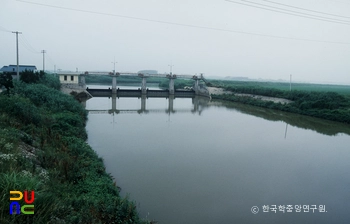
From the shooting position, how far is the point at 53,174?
15.2 feet

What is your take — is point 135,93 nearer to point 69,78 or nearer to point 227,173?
point 69,78

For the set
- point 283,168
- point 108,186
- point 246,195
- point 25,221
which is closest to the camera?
point 25,221

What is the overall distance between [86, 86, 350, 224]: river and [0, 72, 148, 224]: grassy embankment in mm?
831

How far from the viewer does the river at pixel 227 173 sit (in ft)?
16.4

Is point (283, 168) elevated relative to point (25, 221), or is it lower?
lower

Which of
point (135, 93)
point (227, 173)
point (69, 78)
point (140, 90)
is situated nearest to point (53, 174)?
point (227, 173)

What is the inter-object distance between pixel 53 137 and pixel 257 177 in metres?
5.37

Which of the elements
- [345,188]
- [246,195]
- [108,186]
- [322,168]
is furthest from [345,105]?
[108,186]

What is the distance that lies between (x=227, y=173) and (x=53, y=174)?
415 centimetres

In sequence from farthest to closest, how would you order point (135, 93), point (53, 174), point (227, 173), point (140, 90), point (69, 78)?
1. point (140, 90)
2. point (135, 93)
3. point (69, 78)
4. point (227, 173)
5. point (53, 174)

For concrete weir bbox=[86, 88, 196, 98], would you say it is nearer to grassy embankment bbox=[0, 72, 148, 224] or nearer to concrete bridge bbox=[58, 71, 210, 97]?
concrete bridge bbox=[58, 71, 210, 97]

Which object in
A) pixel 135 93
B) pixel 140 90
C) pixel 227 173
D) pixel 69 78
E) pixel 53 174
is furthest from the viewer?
pixel 140 90

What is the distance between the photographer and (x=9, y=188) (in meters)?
2.66

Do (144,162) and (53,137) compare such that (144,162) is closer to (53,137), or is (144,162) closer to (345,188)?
(53,137)
